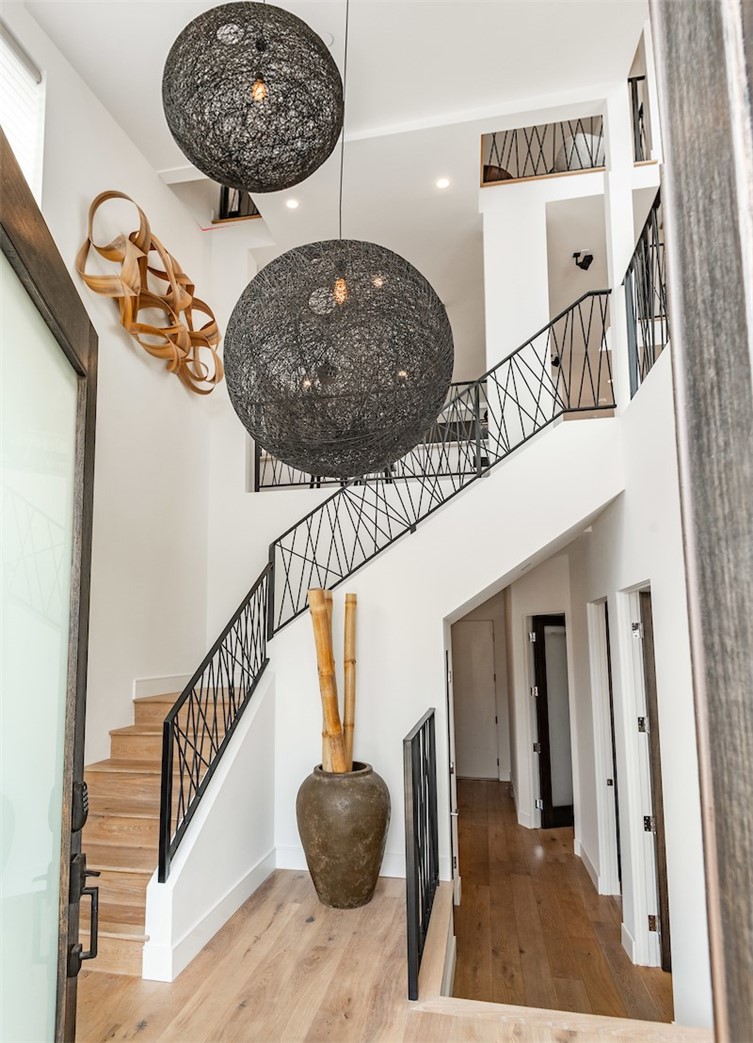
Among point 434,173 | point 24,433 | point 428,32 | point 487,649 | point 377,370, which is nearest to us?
point 24,433

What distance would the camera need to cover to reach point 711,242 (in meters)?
0.31

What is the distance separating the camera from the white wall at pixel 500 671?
9594 mm

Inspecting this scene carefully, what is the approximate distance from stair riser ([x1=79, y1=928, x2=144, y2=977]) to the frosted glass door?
2445 mm

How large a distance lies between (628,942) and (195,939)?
9.05ft

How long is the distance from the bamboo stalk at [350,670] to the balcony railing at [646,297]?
7.91ft

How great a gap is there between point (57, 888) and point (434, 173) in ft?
19.6

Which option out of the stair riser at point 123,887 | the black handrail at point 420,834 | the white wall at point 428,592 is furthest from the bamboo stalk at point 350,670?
the stair riser at point 123,887

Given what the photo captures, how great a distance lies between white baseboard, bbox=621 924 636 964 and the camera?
13.8 feet

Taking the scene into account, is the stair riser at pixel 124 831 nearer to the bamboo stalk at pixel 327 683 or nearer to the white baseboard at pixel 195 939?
the white baseboard at pixel 195 939

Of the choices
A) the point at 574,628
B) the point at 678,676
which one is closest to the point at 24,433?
the point at 678,676

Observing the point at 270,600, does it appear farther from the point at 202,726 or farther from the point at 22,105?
the point at 22,105

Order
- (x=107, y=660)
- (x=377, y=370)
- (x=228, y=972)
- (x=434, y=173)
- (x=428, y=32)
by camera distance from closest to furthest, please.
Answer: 1. (x=377, y=370)
2. (x=228, y=972)
3. (x=428, y=32)
4. (x=107, y=660)
5. (x=434, y=173)

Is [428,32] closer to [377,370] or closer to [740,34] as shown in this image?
[377,370]

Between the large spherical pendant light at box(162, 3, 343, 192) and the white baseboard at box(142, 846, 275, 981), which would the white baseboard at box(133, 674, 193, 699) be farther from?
the large spherical pendant light at box(162, 3, 343, 192)
